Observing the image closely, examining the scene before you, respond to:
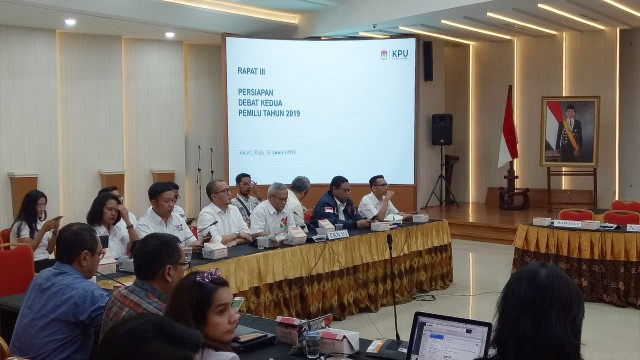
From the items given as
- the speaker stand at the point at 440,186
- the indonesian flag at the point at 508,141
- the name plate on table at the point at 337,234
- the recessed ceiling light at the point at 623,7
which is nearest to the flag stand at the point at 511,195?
the indonesian flag at the point at 508,141

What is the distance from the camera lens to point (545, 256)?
6.57 metres

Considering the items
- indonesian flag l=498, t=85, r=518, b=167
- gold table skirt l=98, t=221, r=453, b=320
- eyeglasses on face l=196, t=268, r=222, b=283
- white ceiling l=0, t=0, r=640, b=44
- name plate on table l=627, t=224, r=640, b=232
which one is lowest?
gold table skirt l=98, t=221, r=453, b=320

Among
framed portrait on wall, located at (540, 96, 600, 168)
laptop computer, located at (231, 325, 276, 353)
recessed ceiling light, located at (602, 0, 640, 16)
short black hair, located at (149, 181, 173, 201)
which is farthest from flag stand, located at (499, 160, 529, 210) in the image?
laptop computer, located at (231, 325, 276, 353)

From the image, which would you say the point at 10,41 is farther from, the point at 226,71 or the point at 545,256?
the point at 545,256

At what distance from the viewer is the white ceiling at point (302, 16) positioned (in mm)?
8977

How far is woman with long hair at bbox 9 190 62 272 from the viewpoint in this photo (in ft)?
17.4

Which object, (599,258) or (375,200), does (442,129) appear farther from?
(599,258)

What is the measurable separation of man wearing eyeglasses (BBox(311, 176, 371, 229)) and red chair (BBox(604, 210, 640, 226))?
8.53 ft

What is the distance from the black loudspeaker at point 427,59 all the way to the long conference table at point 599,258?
245 inches

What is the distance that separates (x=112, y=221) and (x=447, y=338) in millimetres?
3088

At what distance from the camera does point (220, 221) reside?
19.1ft

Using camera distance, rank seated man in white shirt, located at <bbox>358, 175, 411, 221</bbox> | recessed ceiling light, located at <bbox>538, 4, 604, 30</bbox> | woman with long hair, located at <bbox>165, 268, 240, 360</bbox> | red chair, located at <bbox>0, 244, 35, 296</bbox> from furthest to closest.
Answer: recessed ceiling light, located at <bbox>538, 4, 604, 30</bbox>, seated man in white shirt, located at <bbox>358, 175, 411, 221</bbox>, red chair, located at <bbox>0, 244, 35, 296</bbox>, woman with long hair, located at <bbox>165, 268, 240, 360</bbox>

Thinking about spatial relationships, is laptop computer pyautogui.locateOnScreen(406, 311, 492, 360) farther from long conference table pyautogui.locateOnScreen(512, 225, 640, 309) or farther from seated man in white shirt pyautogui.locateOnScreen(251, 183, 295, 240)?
long conference table pyautogui.locateOnScreen(512, 225, 640, 309)

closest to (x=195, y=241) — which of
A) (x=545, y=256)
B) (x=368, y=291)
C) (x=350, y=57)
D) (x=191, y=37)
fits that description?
(x=368, y=291)
